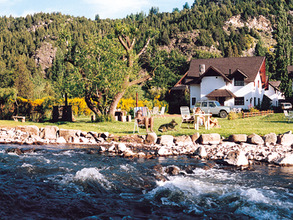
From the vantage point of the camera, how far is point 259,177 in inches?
305

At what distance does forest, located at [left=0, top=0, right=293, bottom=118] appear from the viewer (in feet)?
66.4

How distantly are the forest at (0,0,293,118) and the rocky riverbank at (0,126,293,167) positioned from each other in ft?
19.1

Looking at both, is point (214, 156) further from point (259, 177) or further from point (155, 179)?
point (155, 179)

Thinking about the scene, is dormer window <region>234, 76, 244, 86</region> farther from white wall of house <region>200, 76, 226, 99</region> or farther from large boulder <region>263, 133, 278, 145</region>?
large boulder <region>263, 133, 278, 145</region>

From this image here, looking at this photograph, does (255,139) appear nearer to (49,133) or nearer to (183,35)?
(49,133)

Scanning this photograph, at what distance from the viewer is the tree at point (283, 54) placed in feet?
110

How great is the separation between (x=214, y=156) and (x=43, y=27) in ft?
549

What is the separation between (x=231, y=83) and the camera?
35.1m

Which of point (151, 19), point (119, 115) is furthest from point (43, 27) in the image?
point (119, 115)

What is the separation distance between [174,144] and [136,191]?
5.67m

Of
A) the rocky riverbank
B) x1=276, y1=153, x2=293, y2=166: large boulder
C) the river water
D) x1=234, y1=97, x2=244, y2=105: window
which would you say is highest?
x1=234, y1=97, x2=244, y2=105: window

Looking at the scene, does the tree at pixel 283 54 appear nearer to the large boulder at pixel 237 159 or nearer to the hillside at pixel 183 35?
the large boulder at pixel 237 159

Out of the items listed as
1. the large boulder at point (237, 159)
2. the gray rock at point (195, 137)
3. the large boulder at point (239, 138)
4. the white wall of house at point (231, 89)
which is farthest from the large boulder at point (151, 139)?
the white wall of house at point (231, 89)

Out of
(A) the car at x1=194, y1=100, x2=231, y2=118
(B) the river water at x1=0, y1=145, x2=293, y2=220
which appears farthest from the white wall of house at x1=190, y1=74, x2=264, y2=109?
(B) the river water at x1=0, y1=145, x2=293, y2=220
